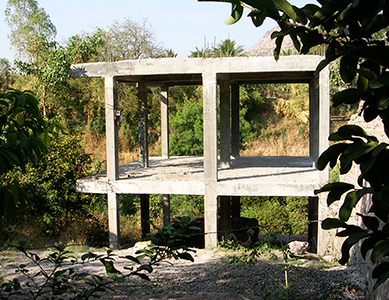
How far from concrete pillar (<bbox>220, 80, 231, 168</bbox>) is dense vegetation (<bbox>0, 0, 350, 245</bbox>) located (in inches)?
72.5

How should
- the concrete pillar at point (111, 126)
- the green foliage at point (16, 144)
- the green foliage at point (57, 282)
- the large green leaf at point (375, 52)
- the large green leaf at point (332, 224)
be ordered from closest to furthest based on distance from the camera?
1. the large green leaf at point (375, 52)
2. the large green leaf at point (332, 224)
3. the green foliage at point (57, 282)
4. the green foliage at point (16, 144)
5. the concrete pillar at point (111, 126)

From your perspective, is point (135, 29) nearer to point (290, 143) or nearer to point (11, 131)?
point (290, 143)

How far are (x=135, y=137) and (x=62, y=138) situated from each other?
1508 centimetres

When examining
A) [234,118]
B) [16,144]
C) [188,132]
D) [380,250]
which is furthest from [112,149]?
[188,132]

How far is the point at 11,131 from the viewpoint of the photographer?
2.87 m

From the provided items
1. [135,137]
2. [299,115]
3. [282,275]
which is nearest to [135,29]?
[135,137]

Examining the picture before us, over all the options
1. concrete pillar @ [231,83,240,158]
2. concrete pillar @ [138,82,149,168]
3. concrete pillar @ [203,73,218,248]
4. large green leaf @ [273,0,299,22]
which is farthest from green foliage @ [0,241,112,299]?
concrete pillar @ [231,83,240,158]

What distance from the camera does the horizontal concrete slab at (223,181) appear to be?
10203 millimetres

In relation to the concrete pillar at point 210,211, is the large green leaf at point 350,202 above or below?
above

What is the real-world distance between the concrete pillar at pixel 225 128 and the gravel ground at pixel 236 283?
4793mm

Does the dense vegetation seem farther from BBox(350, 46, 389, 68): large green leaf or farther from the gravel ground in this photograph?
BBox(350, 46, 389, 68): large green leaf

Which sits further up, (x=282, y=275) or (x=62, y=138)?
(x=62, y=138)

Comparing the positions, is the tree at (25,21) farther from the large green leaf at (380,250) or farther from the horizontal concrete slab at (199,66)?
the large green leaf at (380,250)

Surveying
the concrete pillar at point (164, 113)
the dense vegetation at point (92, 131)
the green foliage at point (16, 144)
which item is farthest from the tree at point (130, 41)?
the green foliage at point (16, 144)
